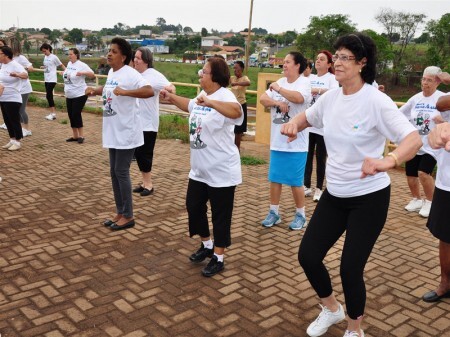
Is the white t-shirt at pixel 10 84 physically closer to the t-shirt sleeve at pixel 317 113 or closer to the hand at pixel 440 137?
the t-shirt sleeve at pixel 317 113

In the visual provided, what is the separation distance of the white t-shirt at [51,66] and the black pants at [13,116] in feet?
12.5

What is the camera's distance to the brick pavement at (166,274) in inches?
140

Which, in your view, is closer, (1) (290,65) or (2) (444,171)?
(2) (444,171)

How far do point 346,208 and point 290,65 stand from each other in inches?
104

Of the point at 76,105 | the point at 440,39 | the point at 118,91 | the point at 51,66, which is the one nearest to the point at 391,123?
the point at 118,91

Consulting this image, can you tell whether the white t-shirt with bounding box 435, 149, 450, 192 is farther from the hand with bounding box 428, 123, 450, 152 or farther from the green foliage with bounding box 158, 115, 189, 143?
the green foliage with bounding box 158, 115, 189, 143

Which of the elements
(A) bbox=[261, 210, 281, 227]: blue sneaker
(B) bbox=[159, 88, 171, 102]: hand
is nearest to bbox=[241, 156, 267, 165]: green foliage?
(A) bbox=[261, 210, 281, 227]: blue sneaker

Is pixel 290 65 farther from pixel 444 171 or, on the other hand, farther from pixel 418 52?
pixel 418 52

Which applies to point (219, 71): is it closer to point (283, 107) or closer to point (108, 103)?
point (283, 107)

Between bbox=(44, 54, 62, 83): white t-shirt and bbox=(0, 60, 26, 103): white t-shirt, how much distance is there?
366 cm

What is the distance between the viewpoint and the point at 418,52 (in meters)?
69.3

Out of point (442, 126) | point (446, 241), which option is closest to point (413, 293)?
point (446, 241)

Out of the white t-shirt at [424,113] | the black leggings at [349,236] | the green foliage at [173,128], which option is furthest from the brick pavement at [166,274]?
the green foliage at [173,128]

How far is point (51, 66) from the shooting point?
41.5ft
